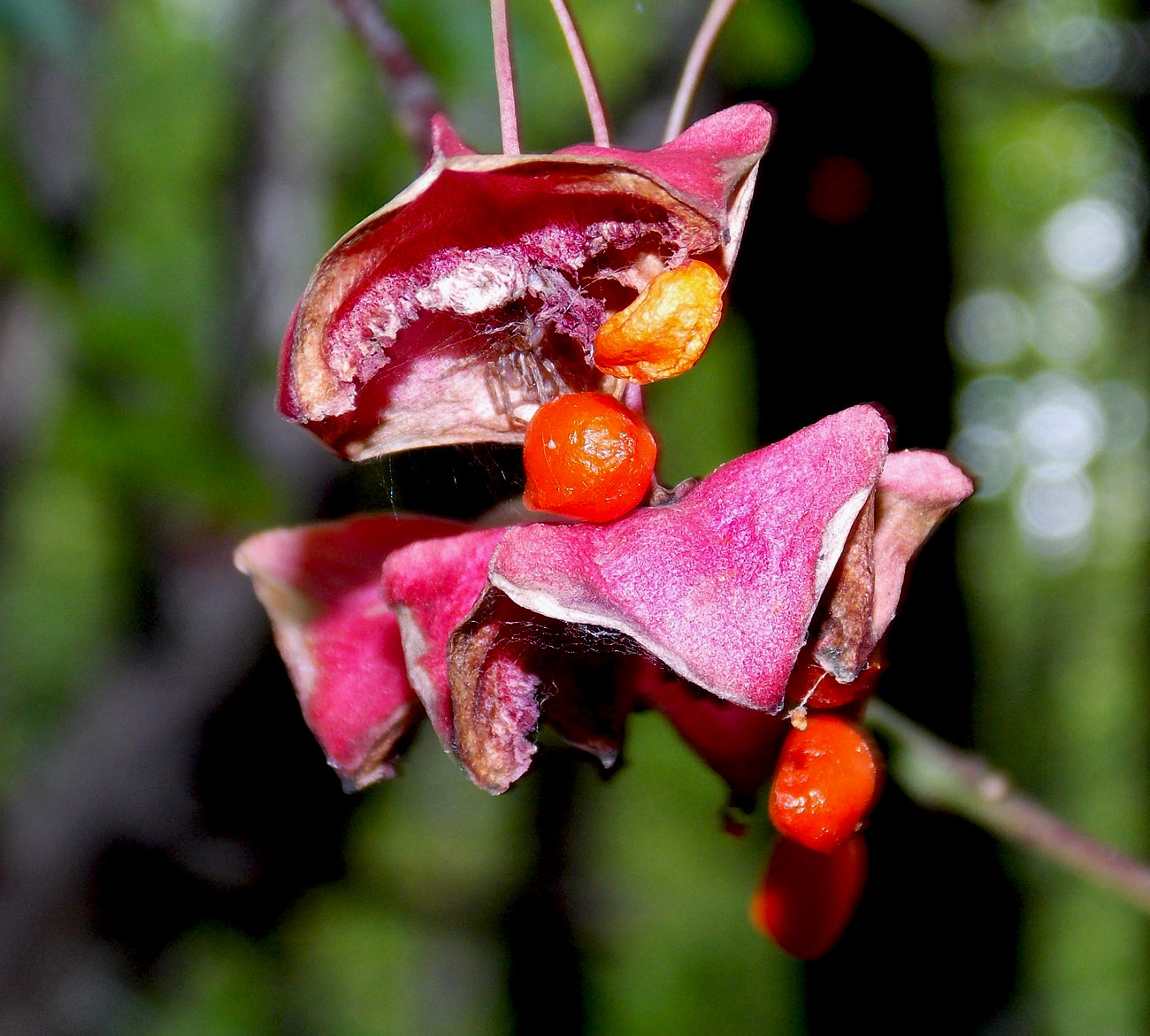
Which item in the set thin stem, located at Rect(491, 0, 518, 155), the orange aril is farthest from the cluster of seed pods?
thin stem, located at Rect(491, 0, 518, 155)

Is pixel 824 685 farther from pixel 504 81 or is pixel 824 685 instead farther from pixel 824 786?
pixel 504 81

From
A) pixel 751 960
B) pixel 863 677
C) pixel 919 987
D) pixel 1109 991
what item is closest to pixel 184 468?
pixel 863 677

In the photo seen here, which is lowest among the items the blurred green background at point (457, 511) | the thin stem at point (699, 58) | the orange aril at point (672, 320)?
the blurred green background at point (457, 511)

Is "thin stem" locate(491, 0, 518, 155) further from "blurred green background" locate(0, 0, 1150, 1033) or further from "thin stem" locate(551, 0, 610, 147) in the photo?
"blurred green background" locate(0, 0, 1150, 1033)

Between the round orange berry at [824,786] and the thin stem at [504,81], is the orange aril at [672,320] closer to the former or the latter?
the thin stem at [504,81]

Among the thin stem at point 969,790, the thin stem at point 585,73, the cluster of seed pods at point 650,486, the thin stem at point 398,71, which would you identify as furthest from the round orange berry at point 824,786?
the thin stem at point 398,71

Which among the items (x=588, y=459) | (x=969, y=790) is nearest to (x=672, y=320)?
(x=588, y=459)
